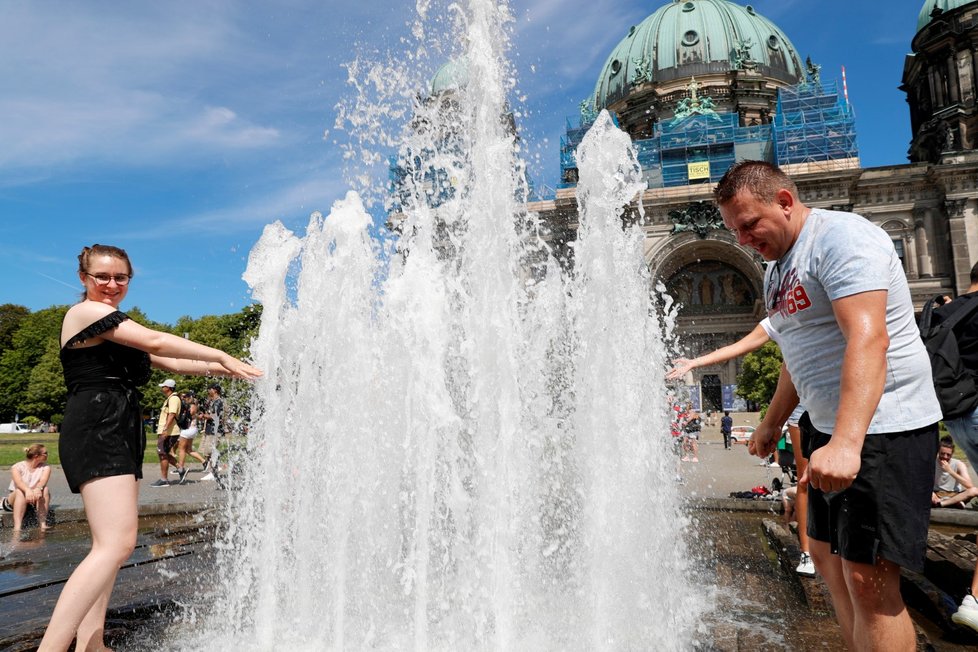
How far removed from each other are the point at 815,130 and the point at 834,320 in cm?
3868

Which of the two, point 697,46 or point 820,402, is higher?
point 697,46

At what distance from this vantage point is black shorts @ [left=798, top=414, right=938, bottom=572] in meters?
1.76

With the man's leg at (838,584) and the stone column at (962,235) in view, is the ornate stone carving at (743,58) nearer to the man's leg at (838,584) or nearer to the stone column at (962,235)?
the stone column at (962,235)

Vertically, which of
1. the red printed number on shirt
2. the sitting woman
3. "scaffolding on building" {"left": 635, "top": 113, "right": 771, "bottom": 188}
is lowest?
the sitting woman

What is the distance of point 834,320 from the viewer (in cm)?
194

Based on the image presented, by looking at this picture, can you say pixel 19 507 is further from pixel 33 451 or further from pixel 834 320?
pixel 834 320

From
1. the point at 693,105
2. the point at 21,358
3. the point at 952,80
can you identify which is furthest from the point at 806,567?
the point at 21,358

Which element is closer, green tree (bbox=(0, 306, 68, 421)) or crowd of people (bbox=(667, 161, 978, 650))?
crowd of people (bbox=(667, 161, 978, 650))

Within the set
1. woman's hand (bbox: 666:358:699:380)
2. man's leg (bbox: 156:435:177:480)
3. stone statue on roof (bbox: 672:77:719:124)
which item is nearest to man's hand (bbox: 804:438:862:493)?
woman's hand (bbox: 666:358:699:380)

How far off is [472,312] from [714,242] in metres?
35.7

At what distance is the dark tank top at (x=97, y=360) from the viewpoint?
2389mm

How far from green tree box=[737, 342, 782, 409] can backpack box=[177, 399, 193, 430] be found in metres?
22.7

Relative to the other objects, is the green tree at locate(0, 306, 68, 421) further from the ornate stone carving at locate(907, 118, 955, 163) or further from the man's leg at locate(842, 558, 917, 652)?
the ornate stone carving at locate(907, 118, 955, 163)

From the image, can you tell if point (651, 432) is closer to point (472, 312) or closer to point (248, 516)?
point (472, 312)
